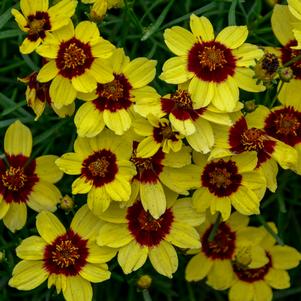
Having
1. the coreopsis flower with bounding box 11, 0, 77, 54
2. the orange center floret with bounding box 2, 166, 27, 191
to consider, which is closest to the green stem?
the orange center floret with bounding box 2, 166, 27, 191

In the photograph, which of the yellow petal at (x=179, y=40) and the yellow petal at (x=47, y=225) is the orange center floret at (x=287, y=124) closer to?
the yellow petal at (x=179, y=40)

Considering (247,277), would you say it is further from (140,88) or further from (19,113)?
(19,113)

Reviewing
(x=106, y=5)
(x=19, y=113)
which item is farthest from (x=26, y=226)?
(x=106, y=5)

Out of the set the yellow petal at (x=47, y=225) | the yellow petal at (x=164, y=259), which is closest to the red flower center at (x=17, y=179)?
the yellow petal at (x=47, y=225)

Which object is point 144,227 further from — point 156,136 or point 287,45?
point 287,45

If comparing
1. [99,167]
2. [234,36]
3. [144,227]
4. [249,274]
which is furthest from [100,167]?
[249,274]

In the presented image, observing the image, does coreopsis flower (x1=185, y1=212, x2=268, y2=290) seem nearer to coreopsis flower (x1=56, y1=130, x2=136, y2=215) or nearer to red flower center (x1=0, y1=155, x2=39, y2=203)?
coreopsis flower (x1=56, y1=130, x2=136, y2=215)
